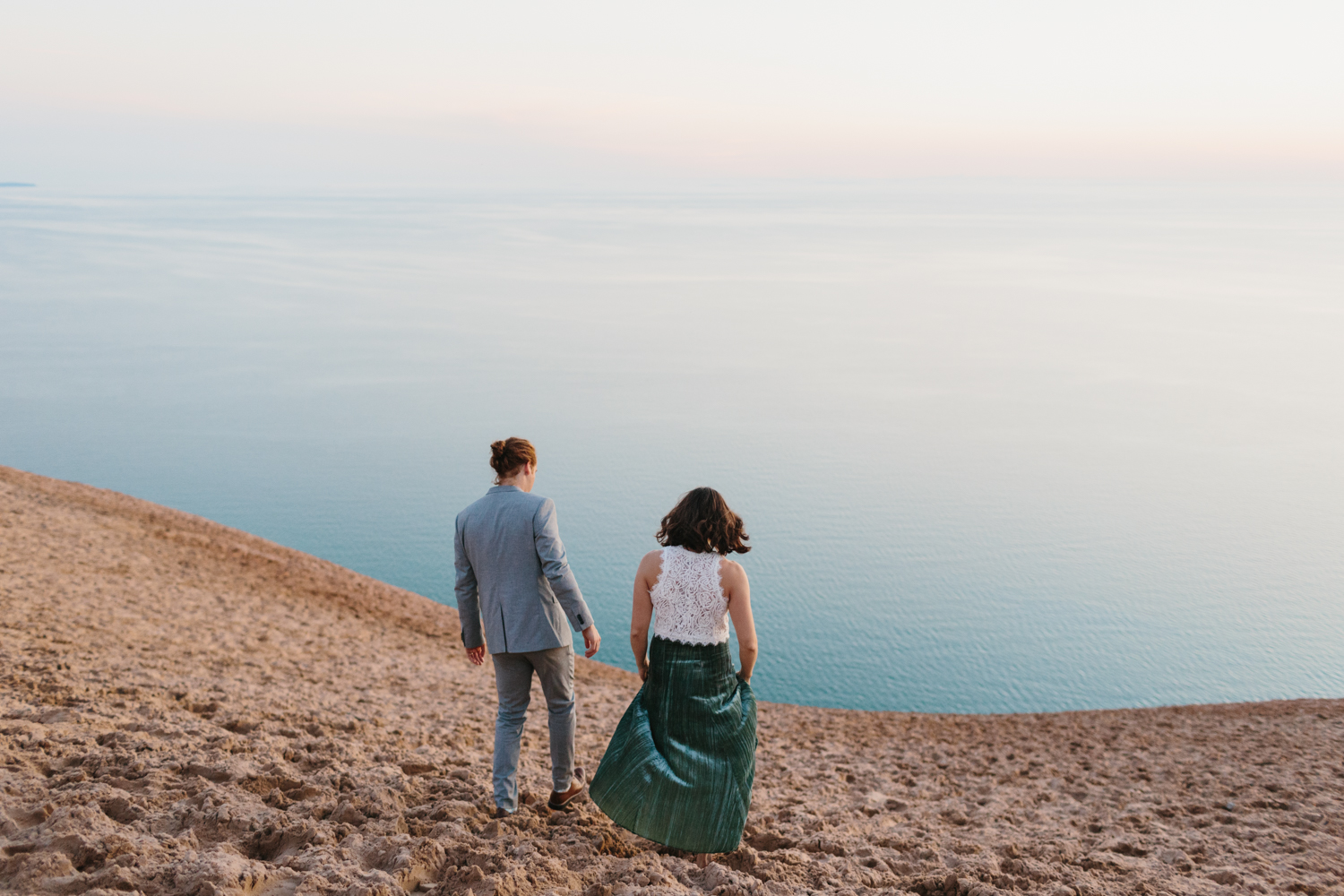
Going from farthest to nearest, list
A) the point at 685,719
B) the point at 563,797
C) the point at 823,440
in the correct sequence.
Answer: the point at 823,440
the point at 563,797
the point at 685,719

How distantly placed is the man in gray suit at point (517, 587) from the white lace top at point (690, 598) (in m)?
0.38

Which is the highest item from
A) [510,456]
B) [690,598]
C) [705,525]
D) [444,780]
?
[510,456]

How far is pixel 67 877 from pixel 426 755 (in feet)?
8.73

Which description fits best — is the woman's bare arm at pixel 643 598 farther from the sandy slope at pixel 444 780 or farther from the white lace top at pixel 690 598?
the sandy slope at pixel 444 780

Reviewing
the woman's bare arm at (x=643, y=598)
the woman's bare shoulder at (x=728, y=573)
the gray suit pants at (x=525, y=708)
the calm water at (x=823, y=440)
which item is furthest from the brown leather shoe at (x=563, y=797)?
the calm water at (x=823, y=440)

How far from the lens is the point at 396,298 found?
73.2m

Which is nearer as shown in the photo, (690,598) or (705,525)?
(705,525)

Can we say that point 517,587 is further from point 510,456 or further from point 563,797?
point 563,797

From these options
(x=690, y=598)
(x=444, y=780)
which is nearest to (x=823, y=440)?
(x=444, y=780)

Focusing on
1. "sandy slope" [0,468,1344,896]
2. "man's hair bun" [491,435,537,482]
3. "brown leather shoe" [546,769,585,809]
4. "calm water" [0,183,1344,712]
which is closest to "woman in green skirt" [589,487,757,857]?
"sandy slope" [0,468,1344,896]

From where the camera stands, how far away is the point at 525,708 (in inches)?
181

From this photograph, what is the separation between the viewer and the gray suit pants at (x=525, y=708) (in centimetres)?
441

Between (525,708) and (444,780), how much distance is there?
3.67 ft

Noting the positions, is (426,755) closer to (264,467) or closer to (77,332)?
(264,467)
